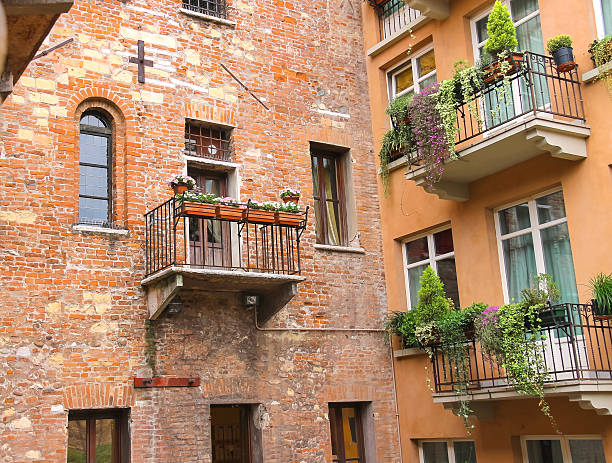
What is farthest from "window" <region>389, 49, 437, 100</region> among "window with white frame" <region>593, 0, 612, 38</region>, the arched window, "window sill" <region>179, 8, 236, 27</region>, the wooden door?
the arched window

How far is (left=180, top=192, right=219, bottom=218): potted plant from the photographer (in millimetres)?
9039

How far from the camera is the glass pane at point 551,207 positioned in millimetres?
9602

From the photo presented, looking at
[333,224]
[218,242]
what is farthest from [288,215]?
[333,224]

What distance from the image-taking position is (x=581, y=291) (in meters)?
8.96

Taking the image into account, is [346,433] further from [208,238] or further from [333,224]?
[208,238]

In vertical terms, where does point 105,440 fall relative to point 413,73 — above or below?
below

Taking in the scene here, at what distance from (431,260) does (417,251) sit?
0.40 m

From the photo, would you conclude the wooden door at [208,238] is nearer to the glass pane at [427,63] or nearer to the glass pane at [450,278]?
the glass pane at [450,278]

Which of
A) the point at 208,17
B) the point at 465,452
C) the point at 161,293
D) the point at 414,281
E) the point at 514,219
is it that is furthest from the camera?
the point at 414,281

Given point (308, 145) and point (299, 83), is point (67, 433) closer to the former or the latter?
point (308, 145)

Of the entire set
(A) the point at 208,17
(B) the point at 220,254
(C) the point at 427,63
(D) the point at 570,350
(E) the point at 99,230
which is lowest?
(D) the point at 570,350

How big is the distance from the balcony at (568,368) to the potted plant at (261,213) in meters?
3.25

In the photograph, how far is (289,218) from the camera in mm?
9930

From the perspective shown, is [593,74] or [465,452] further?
[465,452]
